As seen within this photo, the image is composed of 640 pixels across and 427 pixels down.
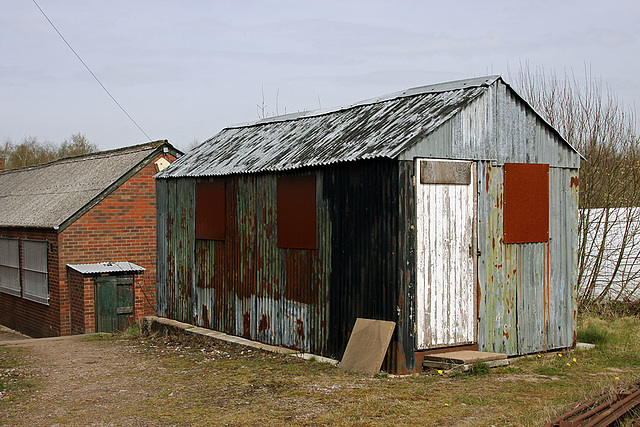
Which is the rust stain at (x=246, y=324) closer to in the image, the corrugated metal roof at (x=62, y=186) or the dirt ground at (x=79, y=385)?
the dirt ground at (x=79, y=385)

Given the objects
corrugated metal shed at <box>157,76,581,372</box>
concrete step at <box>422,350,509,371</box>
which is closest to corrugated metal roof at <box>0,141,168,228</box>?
corrugated metal shed at <box>157,76,581,372</box>

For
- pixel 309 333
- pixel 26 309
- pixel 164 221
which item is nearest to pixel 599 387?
pixel 309 333

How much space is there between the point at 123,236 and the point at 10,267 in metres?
5.07

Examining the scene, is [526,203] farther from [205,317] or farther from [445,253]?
[205,317]

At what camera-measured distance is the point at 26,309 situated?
66.0 ft

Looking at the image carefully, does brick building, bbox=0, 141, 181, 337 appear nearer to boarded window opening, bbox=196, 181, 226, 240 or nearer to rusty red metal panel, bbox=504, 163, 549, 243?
boarded window opening, bbox=196, 181, 226, 240

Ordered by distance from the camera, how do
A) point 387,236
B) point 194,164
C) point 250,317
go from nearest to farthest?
point 387,236 → point 250,317 → point 194,164

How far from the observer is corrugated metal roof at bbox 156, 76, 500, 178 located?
9.45m

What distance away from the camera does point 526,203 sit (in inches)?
404

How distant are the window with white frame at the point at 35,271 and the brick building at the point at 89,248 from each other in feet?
0.09

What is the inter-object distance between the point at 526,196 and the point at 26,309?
15.3 metres

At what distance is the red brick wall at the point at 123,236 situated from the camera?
17.6 metres

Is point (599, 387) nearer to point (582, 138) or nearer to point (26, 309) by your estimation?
point (582, 138)

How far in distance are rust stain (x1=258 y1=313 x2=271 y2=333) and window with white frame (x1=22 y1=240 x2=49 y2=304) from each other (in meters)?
9.10
